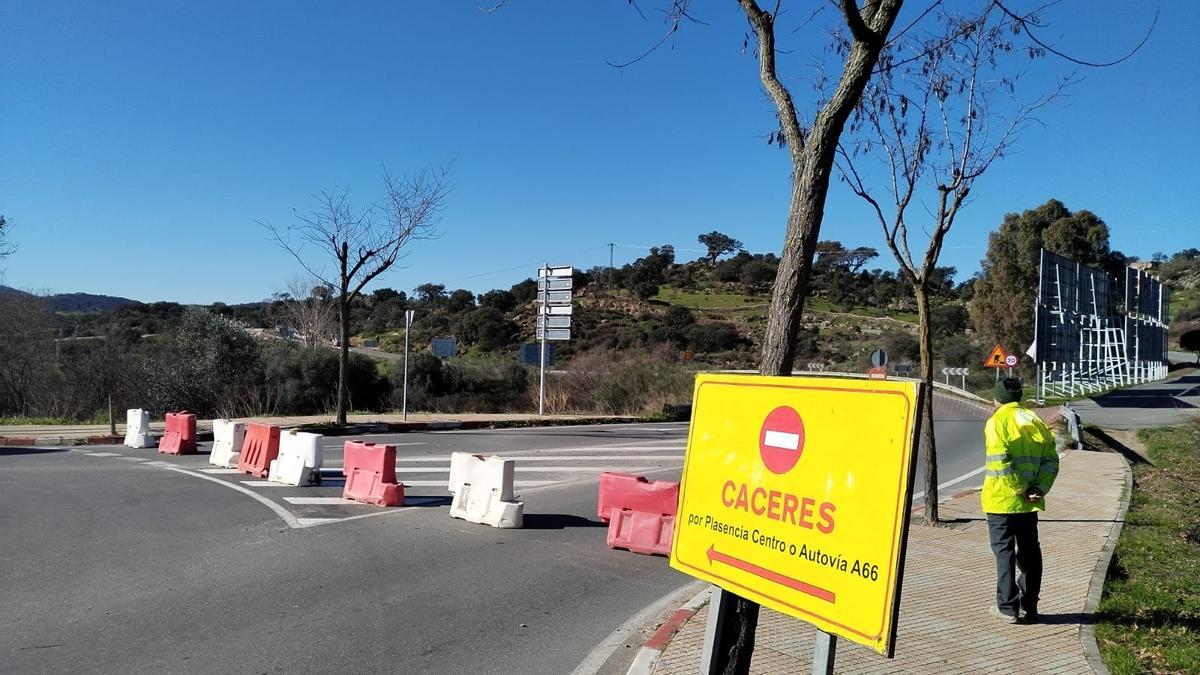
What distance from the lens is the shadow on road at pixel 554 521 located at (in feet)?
32.6

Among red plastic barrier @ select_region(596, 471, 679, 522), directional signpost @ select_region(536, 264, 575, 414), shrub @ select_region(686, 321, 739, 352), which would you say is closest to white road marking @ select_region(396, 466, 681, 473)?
red plastic barrier @ select_region(596, 471, 679, 522)

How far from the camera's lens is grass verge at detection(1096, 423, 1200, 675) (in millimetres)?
5613

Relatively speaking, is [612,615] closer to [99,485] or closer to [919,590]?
[919,590]

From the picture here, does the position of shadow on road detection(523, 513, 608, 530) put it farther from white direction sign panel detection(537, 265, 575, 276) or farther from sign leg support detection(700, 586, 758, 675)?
white direction sign panel detection(537, 265, 575, 276)

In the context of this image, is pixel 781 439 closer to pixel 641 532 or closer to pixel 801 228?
pixel 801 228

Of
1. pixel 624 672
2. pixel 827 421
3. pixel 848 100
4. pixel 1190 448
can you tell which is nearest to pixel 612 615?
pixel 624 672

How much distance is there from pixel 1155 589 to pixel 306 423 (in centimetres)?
1835

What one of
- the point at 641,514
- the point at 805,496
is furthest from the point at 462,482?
the point at 805,496

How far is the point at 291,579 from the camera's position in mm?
7328

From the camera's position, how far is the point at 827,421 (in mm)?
3666

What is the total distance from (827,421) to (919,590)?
14.0 feet

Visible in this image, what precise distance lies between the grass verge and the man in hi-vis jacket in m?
0.55

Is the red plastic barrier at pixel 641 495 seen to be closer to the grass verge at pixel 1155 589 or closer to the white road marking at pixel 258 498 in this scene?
the white road marking at pixel 258 498

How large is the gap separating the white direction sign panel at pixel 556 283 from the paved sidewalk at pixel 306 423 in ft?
14.6
